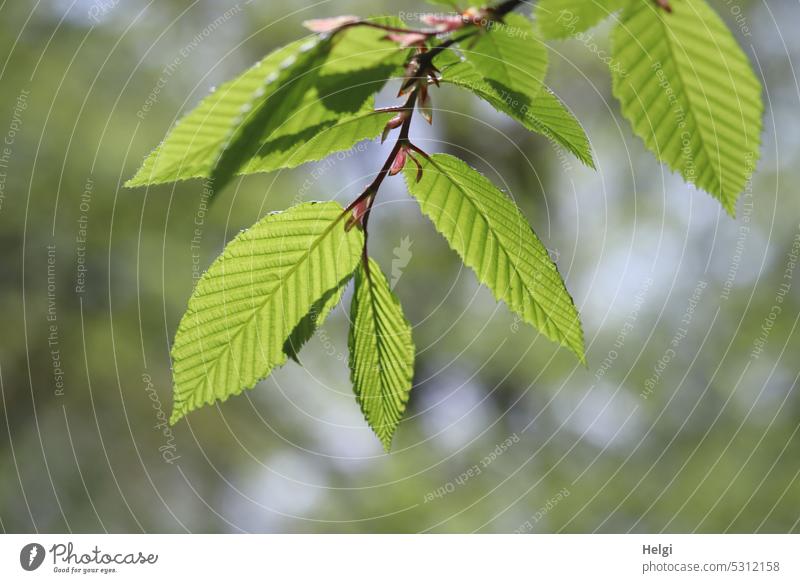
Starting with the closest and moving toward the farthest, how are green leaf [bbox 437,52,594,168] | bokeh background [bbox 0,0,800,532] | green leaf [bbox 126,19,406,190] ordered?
green leaf [bbox 126,19,406,190]
green leaf [bbox 437,52,594,168]
bokeh background [bbox 0,0,800,532]

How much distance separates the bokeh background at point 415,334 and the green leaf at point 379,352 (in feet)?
8.62

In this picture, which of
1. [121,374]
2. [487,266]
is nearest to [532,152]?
[121,374]

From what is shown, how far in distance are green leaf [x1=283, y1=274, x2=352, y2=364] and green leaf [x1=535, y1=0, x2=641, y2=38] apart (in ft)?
0.49

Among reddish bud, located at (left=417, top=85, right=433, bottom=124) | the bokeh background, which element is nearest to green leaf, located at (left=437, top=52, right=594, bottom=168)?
reddish bud, located at (left=417, top=85, right=433, bottom=124)

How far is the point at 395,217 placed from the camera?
9.04 feet

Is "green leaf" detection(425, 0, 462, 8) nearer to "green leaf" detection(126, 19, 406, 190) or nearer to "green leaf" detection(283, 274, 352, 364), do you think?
"green leaf" detection(126, 19, 406, 190)

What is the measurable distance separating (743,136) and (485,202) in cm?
12

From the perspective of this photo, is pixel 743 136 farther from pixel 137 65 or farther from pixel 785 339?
pixel 785 339

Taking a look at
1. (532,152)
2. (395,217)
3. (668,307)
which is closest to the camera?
(395,217)

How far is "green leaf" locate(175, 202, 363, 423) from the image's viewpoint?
339mm

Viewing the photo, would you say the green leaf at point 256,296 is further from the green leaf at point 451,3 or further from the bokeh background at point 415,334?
the bokeh background at point 415,334

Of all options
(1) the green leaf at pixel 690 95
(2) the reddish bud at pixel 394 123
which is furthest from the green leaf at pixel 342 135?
(1) the green leaf at pixel 690 95

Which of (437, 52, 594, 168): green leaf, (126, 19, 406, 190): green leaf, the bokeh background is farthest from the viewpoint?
the bokeh background

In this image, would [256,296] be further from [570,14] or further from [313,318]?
[570,14]
